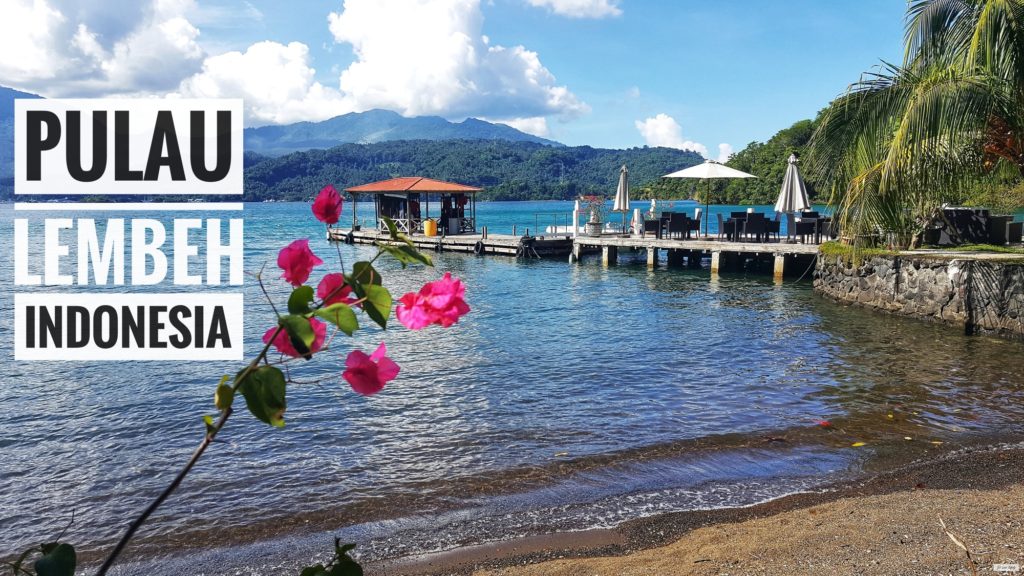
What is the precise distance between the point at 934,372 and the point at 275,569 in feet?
31.6

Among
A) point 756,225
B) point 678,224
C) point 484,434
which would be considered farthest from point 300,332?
point 678,224

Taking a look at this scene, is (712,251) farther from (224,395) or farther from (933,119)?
(224,395)

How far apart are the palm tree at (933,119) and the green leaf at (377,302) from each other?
1050 centimetres

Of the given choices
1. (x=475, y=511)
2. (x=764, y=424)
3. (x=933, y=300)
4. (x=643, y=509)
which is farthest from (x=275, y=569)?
(x=933, y=300)

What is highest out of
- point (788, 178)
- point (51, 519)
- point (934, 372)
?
point (788, 178)

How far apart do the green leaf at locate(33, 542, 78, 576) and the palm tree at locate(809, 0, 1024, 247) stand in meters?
10.8

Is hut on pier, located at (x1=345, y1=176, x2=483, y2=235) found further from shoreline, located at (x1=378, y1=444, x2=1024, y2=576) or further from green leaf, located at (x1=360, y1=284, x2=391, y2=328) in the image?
green leaf, located at (x1=360, y1=284, x2=391, y2=328)

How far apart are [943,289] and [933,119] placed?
6.02 metres

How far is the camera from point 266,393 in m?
1.13

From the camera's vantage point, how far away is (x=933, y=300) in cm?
1480

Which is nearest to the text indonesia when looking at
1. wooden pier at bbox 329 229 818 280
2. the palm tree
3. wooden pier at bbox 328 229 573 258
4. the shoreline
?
the shoreline

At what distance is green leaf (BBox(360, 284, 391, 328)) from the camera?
1.18 m

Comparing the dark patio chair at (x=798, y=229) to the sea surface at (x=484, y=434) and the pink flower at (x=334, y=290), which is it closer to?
the sea surface at (x=484, y=434)

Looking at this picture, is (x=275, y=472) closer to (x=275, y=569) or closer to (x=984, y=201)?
(x=275, y=569)
